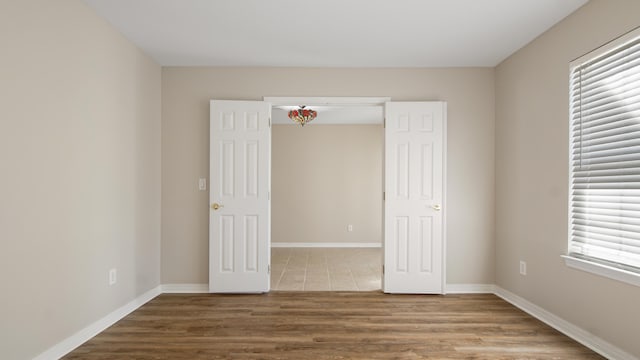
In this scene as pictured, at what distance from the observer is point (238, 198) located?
4.06 meters

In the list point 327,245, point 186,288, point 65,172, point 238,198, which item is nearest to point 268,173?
point 238,198

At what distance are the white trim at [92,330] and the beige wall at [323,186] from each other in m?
3.88

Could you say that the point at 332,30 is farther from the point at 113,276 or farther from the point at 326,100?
the point at 113,276

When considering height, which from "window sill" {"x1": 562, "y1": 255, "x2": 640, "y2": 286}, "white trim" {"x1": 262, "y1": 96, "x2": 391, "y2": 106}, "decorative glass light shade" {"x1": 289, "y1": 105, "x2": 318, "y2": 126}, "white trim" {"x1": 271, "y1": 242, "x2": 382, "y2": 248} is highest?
"decorative glass light shade" {"x1": 289, "y1": 105, "x2": 318, "y2": 126}

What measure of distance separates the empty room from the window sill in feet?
0.04

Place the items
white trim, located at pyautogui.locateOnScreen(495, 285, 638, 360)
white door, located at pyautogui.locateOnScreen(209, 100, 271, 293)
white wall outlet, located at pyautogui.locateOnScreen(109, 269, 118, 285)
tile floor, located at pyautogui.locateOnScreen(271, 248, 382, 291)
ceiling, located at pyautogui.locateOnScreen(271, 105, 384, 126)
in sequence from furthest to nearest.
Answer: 1. ceiling, located at pyautogui.locateOnScreen(271, 105, 384, 126)
2. tile floor, located at pyautogui.locateOnScreen(271, 248, 382, 291)
3. white door, located at pyautogui.locateOnScreen(209, 100, 271, 293)
4. white wall outlet, located at pyautogui.locateOnScreen(109, 269, 118, 285)
5. white trim, located at pyautogui.locateOnScreen(495, 285, 638, 360)

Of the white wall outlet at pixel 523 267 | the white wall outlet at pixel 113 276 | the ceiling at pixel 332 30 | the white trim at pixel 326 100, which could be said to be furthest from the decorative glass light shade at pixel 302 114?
the white wall outlet at pixel 523 267

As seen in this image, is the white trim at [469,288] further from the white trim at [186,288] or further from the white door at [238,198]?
the white trim at [186,288]

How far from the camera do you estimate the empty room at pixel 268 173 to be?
7.93 ft

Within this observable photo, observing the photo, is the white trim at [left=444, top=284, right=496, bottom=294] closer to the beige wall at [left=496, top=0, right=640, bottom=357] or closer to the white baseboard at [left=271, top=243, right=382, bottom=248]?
the beige wall at [left=496, top=0, right=640, bottom=357]

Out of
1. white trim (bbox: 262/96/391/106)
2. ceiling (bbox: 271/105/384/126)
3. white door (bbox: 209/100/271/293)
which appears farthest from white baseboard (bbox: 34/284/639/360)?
ceiling (bbox: 271/105/384/126)

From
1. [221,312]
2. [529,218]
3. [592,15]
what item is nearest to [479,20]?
[592,15]

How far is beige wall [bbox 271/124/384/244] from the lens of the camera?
749 cm

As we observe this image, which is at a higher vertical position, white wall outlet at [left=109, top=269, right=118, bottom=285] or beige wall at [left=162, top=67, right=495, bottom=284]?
beige wall at [left=162, top=67, right=495, bottom=284]
